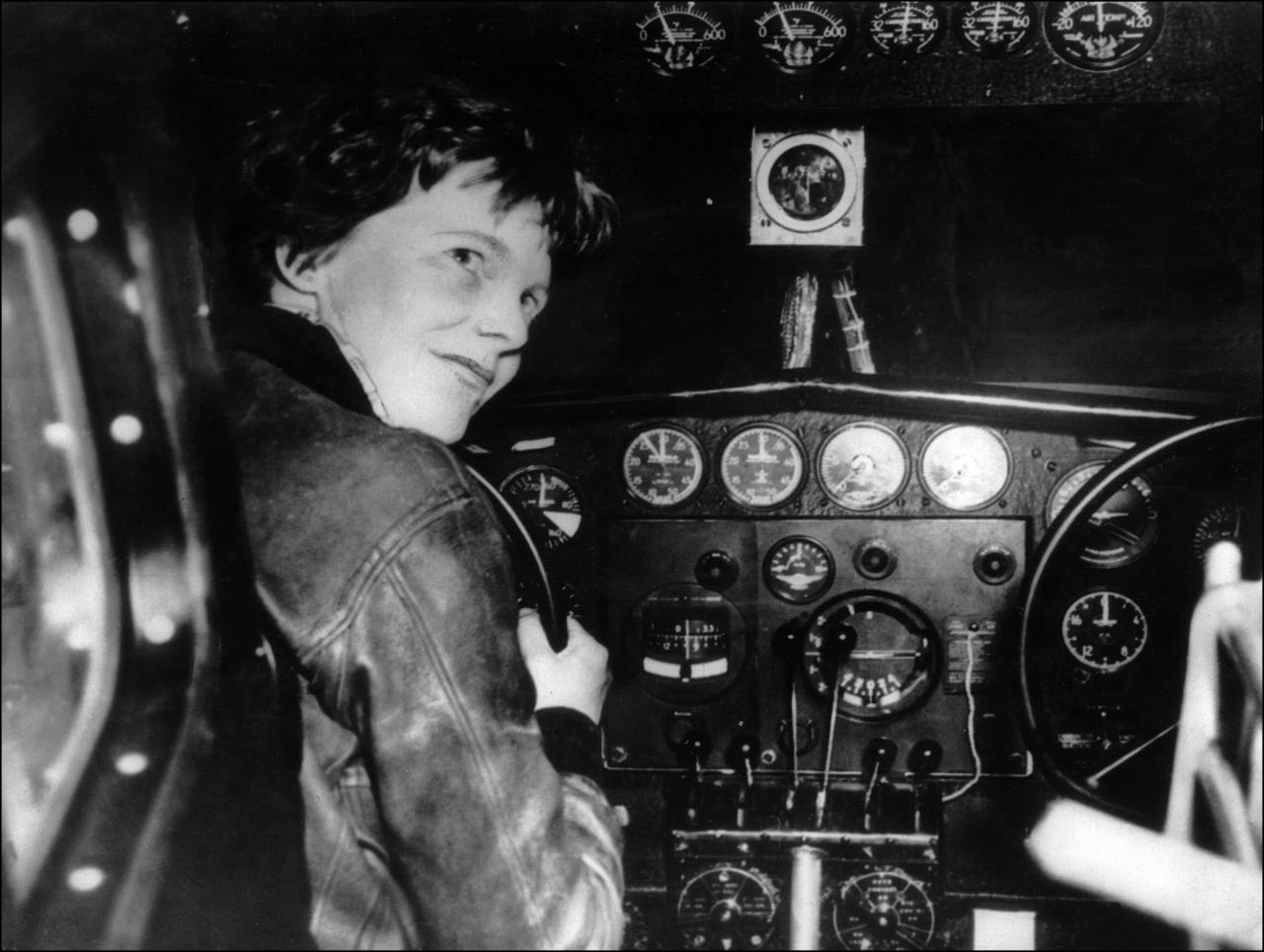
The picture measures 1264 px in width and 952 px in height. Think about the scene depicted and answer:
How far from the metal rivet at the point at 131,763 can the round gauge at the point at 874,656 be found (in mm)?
1119

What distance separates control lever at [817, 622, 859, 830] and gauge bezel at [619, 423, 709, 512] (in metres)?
0.34

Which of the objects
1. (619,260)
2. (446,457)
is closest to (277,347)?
(446,457)

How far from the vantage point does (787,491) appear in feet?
5.63

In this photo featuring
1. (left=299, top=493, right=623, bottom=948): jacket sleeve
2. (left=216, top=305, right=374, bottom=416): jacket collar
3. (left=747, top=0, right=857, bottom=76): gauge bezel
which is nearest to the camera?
(left=299, top=493, right=623, bottom=948): jacket sleeve

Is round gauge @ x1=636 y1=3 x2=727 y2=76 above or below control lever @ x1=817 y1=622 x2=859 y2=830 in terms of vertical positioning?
above

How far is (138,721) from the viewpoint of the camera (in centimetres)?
156

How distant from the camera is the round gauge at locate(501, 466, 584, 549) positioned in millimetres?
1727

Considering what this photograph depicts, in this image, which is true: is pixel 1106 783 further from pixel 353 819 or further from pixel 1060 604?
pixel 353 819

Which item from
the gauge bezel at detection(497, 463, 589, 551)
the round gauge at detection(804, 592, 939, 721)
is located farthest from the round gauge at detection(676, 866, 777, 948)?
the gauge bezel at detection(497, 463, 589, 551)

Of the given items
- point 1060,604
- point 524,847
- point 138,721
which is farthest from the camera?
point 1060,604

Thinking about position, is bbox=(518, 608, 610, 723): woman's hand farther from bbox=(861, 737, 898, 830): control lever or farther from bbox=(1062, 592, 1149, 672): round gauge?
bbox=(1062, 592, 1149, 672): round gauge

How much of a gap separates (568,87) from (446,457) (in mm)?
686

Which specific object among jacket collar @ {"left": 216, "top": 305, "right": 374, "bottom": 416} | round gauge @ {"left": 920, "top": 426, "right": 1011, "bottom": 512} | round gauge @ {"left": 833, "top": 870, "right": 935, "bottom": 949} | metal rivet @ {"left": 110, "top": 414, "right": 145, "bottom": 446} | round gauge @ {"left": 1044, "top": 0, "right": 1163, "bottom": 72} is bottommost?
round gauge @ {"left": 833, "top": 870, "right": 935, "bottom": 949}

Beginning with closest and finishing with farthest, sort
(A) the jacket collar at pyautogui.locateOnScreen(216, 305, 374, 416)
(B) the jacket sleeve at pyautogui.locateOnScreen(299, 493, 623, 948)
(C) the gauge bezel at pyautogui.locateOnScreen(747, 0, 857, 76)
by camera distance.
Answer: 1. (B) the jacket sleeve at pyautogui.locateOnScreen(299, 493, 623, 948)
2. (A) the jacket collar at pyautogui.locateOnScreen(216, 305, 374, 416)
3. (C) the gauge bezel at pyautogui.locateOnScreen(747, 0, 857, 76)
